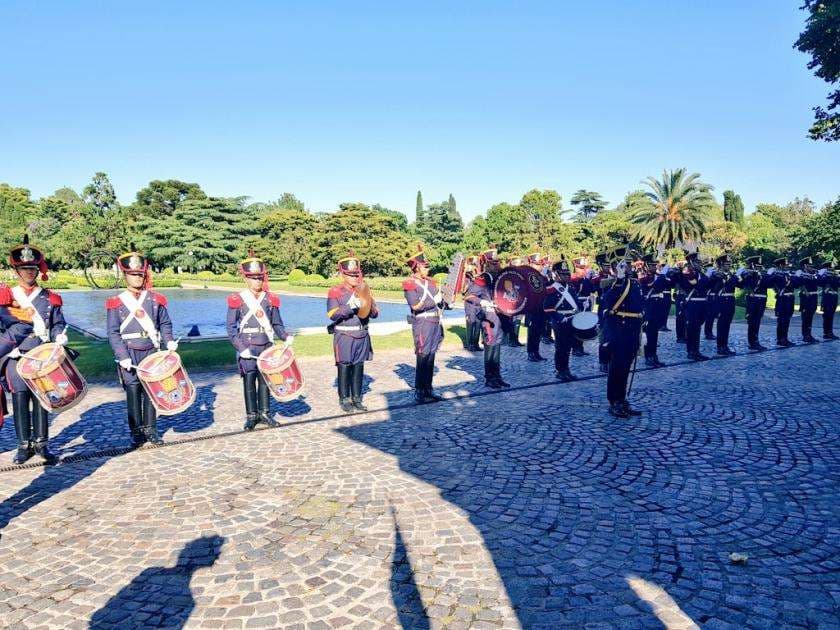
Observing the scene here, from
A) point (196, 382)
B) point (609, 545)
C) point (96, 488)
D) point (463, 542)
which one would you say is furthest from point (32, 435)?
point (609, 545)

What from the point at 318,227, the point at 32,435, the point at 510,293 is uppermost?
the point at 318,227

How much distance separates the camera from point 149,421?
6828 mm

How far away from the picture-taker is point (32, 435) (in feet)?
20.9

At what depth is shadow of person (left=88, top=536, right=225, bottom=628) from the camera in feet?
11.2

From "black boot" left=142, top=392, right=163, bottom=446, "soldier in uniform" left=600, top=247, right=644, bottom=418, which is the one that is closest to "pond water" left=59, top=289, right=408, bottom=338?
"black boot" left=142, top=392, right=163, bottom=446

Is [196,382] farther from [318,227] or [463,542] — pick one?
[318,227]

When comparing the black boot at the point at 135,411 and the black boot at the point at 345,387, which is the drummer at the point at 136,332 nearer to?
the black boot at the point at 135,411

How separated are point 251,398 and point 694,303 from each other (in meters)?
10.2

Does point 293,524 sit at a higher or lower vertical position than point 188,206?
lower

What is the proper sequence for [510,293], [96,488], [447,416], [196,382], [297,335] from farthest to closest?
[297,335]
[196,382]
[510,293]
[447,416]
[96,488]

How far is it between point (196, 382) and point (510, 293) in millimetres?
6359

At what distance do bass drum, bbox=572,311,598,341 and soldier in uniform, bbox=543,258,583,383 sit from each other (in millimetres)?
890

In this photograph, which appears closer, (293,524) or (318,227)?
(293,524)

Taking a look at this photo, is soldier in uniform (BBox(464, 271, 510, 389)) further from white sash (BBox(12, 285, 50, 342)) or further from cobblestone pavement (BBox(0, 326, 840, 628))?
white sash (BBox(12, 285, 50, 342))
